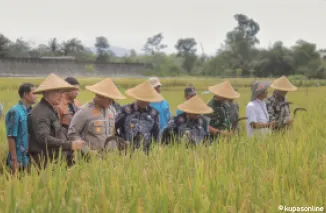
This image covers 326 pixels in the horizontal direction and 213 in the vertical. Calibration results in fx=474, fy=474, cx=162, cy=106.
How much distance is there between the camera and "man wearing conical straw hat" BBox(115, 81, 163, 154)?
14.3 feet

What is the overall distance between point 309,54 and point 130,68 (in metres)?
21.1

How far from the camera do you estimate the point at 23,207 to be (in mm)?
2018

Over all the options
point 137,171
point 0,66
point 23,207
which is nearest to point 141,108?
point 137,171

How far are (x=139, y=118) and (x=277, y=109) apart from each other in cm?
202

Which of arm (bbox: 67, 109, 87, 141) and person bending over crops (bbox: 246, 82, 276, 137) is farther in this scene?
person bending over crops (bbox: 246, 82, 276, 137)

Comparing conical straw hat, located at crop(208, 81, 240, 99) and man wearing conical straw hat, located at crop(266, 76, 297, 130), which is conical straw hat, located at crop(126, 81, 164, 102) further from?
man wearing conical straw hat, located at crop(266, 76, 297, 130)

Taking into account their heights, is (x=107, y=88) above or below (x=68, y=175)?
above

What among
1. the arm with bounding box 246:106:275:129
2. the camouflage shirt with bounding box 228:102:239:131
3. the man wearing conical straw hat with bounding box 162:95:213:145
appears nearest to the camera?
the man wearing conical straw hat with bounding box 162:95:213:145

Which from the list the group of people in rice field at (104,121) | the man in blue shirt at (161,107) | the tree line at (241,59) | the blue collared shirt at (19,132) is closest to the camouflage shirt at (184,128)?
the group of people in rice field at (104,121)

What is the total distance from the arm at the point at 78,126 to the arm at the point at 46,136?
36 cm

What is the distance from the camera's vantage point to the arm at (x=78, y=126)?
4094mm

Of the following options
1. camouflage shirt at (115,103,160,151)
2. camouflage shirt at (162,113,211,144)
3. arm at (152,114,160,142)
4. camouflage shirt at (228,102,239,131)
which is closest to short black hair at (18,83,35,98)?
camouflage shirt at (115,103,160,151)

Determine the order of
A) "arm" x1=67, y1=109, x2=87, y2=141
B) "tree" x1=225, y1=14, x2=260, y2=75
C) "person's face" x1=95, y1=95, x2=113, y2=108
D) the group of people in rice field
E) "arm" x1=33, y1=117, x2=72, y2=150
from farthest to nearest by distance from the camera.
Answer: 1. "tree" x1=225, y1=14, x2=260, y2=75
2. "person's face" x1=95, y1=95, x2=113, y2=108
3. "arm" x1=67, y1=109, x2=87, y2=141
4. the group of people in rice field
5. "arm" x1=33, y1=117, x2=72, y2=150

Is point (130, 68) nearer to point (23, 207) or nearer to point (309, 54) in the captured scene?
point (309, 54)
